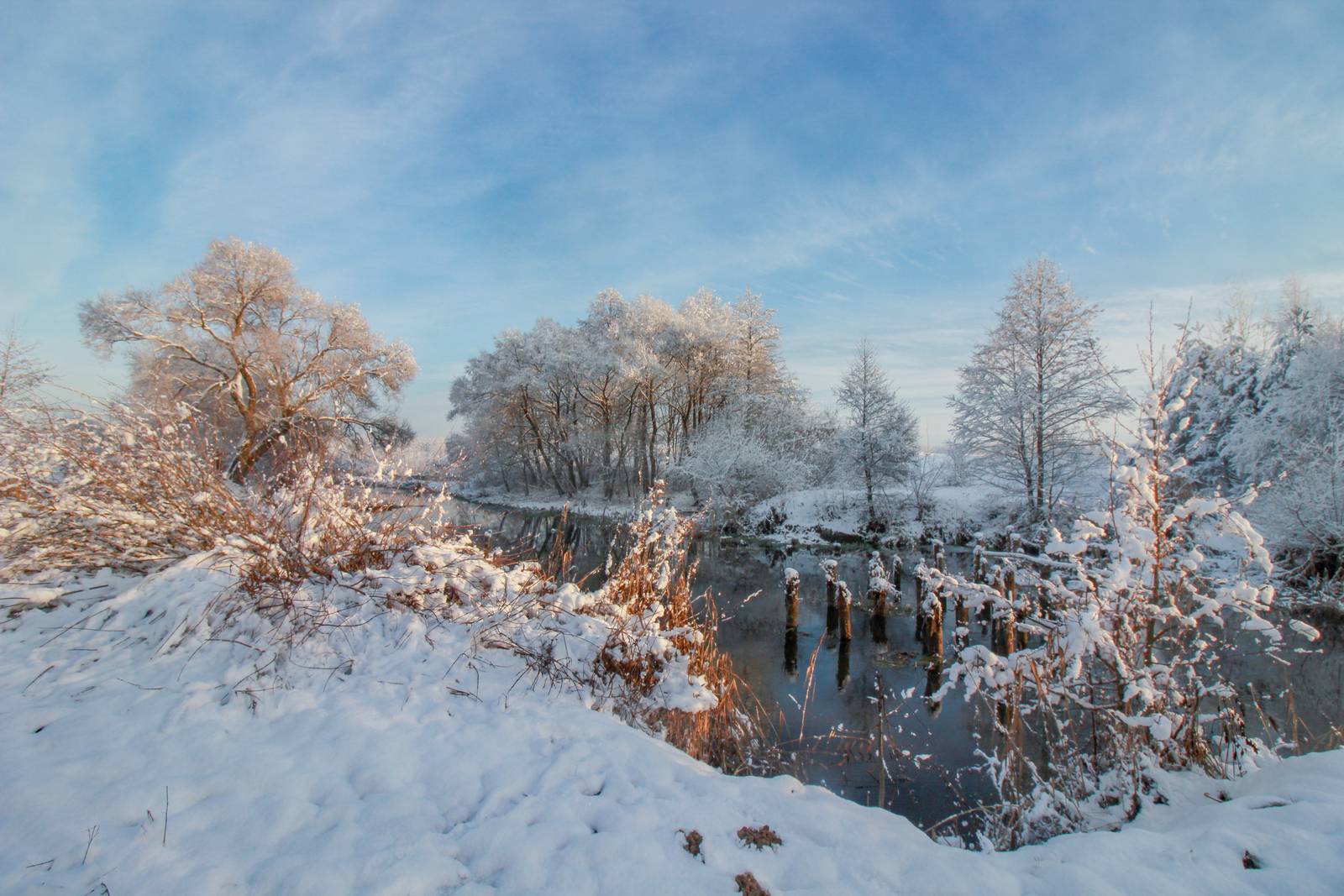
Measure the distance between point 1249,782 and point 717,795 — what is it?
2.50 metres

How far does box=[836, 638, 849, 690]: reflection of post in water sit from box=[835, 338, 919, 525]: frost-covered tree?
1183cm

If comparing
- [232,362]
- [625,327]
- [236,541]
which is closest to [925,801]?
[236,541]

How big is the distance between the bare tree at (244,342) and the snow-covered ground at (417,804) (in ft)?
39.0

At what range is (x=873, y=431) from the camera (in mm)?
19188

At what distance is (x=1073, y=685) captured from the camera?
122 inches

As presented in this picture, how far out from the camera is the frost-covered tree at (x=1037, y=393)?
1502 centimetres

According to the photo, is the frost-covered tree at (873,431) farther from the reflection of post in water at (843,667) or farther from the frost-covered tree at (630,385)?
the reflection of post in water at (843,667)

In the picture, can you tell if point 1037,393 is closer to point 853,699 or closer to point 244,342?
point 853,699

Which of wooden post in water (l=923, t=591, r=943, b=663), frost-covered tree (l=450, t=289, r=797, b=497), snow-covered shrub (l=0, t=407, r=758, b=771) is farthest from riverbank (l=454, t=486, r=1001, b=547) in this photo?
snow-covered shrub (l=0, t=407, r=758, b=771)

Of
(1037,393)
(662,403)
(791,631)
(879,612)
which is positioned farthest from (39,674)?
(662,403)

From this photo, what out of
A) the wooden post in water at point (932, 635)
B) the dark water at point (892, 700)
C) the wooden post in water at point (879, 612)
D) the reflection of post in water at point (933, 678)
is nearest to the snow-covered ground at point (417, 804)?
the dark water at point (892, 700)

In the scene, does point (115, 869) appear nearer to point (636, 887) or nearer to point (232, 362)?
point (636, 887)

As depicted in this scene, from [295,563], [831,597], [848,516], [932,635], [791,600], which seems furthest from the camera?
[848,516]

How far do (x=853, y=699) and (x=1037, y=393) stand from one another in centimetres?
1305
